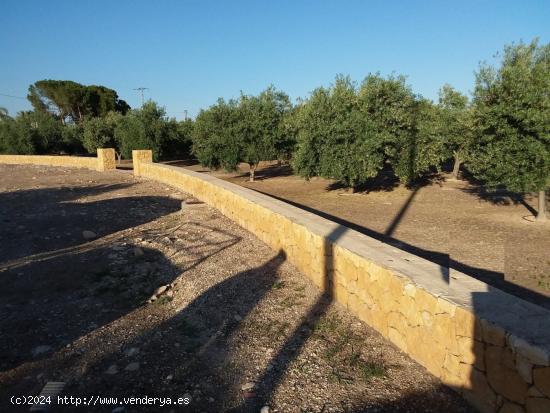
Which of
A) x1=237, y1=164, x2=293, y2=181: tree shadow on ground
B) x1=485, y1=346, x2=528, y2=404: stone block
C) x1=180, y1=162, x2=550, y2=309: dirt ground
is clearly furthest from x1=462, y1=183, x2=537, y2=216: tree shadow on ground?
x1=237, y1=164, x2=293, y2=181: tree shadow on ground

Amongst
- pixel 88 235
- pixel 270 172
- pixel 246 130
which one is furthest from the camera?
pixel 270 172

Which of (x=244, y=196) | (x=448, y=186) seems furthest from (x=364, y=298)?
(x=448, y=186)

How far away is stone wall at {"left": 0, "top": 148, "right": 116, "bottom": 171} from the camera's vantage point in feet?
80.7

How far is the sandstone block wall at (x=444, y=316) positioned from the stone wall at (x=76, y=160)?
2178 centimetres

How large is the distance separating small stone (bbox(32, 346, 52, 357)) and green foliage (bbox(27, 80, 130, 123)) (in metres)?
56.1

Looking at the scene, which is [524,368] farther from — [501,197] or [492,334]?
[501,197]

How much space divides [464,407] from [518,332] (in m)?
0.81

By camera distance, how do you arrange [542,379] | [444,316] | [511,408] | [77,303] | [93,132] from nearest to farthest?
[542,379] < [511,408] < [444,316] < [77,303] < [93,132]

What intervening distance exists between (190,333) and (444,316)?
110 inches

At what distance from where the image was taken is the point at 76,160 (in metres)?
27.0

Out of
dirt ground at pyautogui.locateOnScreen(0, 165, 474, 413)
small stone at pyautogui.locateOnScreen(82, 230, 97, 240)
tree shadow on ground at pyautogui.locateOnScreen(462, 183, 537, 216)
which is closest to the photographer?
dirt ground at pyautogui.locateOnScreen(0, 165, 474, 413)

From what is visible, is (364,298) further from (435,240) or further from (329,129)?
(329,129)

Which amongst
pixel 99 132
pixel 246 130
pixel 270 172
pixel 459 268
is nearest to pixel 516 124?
pixel 459 268

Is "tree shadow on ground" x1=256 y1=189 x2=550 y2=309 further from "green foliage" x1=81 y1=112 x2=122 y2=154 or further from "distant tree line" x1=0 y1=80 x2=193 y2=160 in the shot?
"green foliage" x1=81 y1=112 x2=122 y2=154
